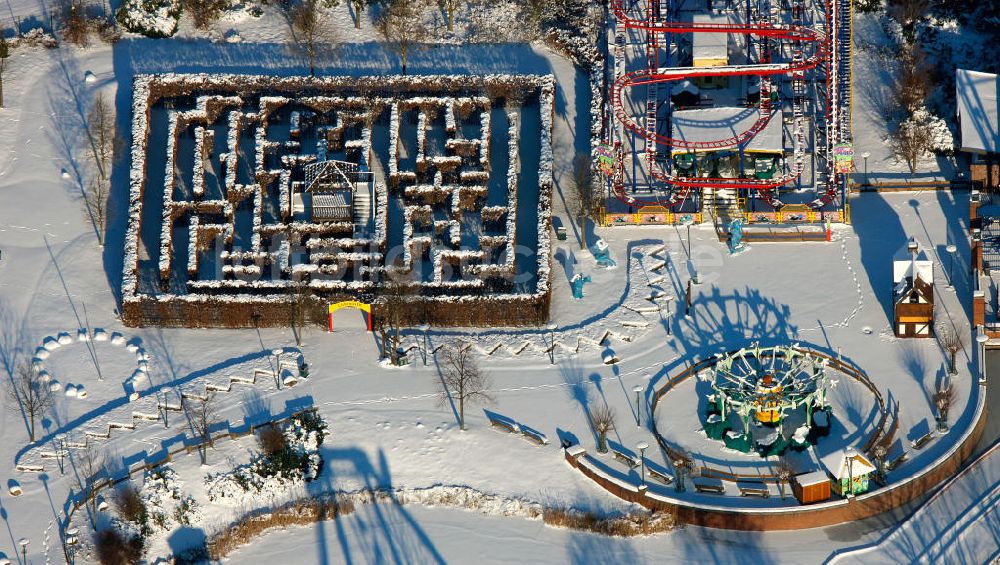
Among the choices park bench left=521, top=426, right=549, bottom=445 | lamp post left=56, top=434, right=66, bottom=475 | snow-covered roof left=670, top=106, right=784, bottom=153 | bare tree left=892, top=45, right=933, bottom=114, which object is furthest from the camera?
bare tree left=892, top=45, right=933, bottom=114

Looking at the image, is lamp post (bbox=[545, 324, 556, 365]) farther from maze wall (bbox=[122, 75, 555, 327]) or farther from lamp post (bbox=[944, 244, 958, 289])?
lamp post (bbox=[944, 244, 958, 289])

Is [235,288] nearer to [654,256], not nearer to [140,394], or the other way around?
[140,394]

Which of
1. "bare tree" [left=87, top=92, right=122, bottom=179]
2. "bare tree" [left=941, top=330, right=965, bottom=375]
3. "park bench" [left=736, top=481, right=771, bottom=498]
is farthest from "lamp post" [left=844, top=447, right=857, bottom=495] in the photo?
"bare tree" [left=87, top=92, right=122, bottom=179]

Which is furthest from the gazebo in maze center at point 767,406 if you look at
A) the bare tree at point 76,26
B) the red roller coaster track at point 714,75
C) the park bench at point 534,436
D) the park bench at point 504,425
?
the bare tree at point 76,26

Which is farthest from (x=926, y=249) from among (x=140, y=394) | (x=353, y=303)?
(x=140, y=394)

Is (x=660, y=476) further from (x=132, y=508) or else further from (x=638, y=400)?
(x=132, y=508)

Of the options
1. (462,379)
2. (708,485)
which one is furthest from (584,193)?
(708,485)
